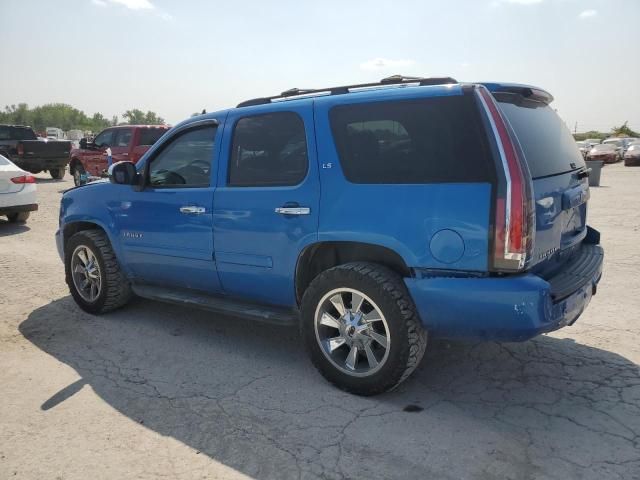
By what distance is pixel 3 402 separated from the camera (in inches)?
136

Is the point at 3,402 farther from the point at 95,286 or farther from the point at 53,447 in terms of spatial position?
the point at 95,286

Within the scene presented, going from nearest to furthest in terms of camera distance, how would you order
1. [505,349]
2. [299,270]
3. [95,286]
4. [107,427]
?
[107,427] → [299,270] → [505,349] → [95,286]

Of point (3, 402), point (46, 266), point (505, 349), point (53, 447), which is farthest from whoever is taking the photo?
point (46, 266)

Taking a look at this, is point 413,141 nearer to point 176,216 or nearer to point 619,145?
point 176,216

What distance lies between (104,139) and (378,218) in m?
14.3

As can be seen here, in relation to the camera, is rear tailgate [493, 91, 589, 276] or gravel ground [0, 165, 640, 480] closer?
gravel ground [0, 165, 640, 480]

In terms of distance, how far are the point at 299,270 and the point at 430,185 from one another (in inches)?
44.1

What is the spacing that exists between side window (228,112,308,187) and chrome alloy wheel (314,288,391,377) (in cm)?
87

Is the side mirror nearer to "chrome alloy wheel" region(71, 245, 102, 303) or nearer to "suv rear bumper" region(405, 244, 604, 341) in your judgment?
"chrome alloy wheel" region(71, 245, 102, 303)

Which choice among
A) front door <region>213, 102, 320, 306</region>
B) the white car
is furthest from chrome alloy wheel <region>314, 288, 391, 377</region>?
the white car

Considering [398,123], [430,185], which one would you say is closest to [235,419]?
[430,185]

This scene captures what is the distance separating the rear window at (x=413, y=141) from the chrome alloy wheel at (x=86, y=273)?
113 inches

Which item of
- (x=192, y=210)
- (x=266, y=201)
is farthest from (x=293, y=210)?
Result: (x=192, y=210)

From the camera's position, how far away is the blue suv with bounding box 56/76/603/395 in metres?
2.93
